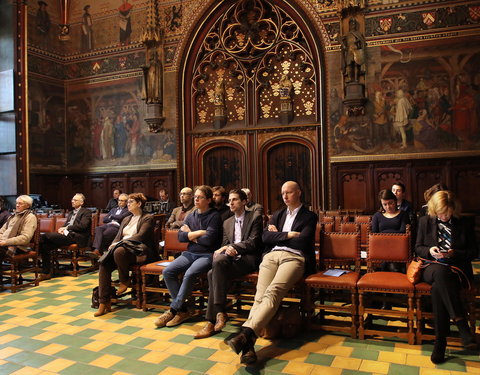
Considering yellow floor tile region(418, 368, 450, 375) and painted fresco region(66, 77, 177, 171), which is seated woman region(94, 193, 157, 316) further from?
painted fresco region(66, 77, 177, 171)

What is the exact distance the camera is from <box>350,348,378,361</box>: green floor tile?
3.73m

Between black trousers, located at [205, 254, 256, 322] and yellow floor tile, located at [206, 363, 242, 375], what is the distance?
0.81 m

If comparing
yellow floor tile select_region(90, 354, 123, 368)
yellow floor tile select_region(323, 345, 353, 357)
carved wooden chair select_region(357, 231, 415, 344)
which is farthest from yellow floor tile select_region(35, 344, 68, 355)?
carved wooden chair select_region(357, 231, 415, 344)

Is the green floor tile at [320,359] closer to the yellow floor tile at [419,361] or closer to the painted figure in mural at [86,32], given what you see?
the yellow floor tile at [419,361]

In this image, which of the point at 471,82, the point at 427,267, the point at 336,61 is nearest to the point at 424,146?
the point at 471,82

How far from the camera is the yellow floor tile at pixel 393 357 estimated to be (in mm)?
3633

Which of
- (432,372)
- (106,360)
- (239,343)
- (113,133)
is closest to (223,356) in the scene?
(239,343)

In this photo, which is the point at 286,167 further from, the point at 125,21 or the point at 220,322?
the point at 220,322

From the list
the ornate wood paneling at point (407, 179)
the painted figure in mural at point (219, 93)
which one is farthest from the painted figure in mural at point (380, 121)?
the painted figure in mural at point (219, 93)

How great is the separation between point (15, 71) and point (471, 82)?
36.5 feet

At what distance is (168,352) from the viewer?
13.1ft

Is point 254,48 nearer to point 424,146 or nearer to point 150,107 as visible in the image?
point 150,107

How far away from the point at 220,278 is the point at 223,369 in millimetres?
1091

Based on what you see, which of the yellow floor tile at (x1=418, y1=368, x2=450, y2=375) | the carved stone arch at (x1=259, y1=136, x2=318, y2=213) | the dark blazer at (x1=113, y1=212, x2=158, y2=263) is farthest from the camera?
the carved stone arch at (x1=259, y1=136, x2=318, y2=213)
